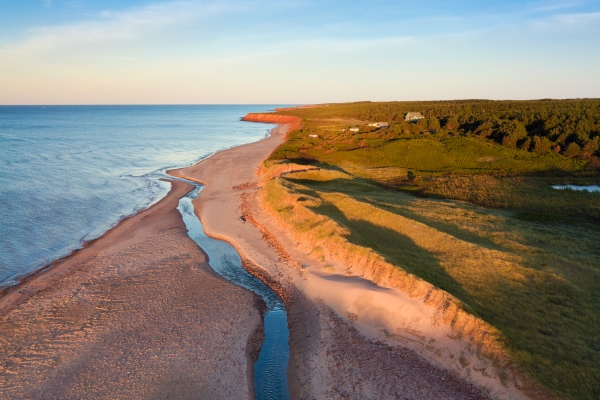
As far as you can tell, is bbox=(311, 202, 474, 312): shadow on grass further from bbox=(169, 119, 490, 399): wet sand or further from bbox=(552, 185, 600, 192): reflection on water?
bbox=(552, 185, 600, 192): reflection on water

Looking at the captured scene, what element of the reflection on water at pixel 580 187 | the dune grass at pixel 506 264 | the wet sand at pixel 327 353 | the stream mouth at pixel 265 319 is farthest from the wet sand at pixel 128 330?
the reflection on water at pixel 580 187

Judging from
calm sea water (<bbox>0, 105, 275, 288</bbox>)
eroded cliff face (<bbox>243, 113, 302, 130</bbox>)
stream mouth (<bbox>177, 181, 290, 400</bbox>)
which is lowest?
stream mouth (<bbox>177, 181, 290, 400</bbox>)

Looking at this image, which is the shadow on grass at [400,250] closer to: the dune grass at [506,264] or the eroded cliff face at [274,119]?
the dune grass at [506,264]

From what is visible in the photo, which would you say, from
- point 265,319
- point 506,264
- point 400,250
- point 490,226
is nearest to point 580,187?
point 490,226

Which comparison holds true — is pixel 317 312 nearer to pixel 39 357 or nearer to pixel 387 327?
pixel 387 327

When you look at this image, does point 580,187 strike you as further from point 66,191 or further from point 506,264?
point 66,191

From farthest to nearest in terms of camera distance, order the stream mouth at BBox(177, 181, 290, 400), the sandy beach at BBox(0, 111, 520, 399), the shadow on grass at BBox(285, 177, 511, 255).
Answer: the shadow on grass at BBox(285, 177, 511, 255) → the stream mouth at BBox(177, 181, 290, 400) → the sandy beach at BBox(0, 111, 520, 399)

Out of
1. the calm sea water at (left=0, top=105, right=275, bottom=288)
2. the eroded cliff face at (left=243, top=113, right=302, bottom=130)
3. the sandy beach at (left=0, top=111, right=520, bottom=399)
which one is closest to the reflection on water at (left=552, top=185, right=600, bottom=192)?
the sandy beach at (left=0, top=111, right=520, bottom=399)
